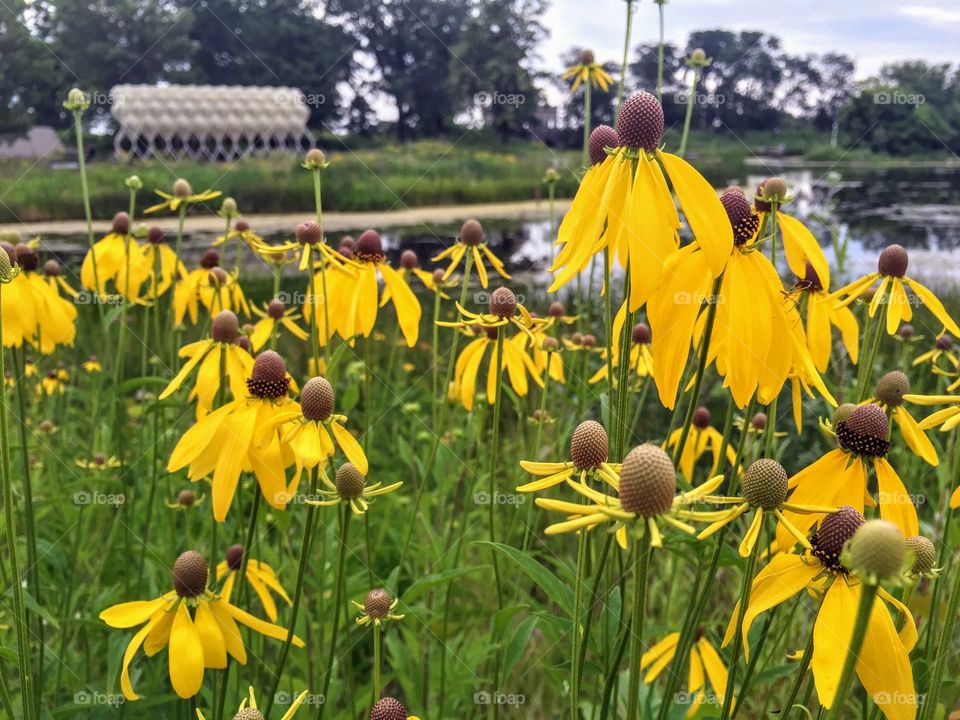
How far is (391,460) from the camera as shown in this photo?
3.06m

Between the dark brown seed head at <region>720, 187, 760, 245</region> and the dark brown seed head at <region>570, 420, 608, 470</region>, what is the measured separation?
1.07ft

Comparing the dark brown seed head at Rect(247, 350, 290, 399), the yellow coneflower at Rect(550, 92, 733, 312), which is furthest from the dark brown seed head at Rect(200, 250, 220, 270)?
the yellow coneflower at Rect(550, 92, 733, 312)

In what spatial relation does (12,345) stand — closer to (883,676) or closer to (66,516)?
(66,516)

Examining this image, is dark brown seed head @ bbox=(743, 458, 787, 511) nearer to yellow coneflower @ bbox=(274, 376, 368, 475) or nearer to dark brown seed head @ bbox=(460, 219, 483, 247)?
yellow coneflower @ bbox=(274, 376, 368, 475)

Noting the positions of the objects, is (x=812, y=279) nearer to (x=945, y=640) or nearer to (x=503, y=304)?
(x=503, y=304)

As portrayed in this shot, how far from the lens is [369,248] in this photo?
67.9 inches

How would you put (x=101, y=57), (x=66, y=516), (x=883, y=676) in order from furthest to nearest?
1. (x=101, y=57)
2. (x=66, y=516)
3. (x=883, y=676)

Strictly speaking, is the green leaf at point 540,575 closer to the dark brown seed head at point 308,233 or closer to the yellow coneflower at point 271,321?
the dark brown seed head at point 308,233

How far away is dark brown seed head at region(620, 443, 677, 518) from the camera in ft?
1.83

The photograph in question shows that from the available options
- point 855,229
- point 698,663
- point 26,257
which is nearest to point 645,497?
point 698,663

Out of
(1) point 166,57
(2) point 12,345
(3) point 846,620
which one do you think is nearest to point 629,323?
(3) point 846,620

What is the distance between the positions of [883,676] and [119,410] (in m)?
1.64

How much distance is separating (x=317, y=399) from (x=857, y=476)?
0.73 metres

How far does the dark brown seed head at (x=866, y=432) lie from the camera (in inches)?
36.6
